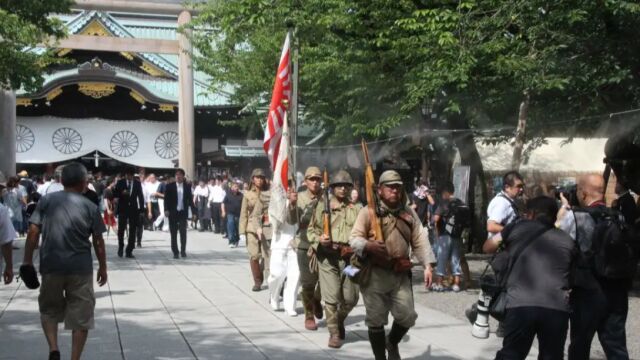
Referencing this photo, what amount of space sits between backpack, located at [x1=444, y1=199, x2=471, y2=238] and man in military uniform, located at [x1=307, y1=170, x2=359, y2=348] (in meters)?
4.23

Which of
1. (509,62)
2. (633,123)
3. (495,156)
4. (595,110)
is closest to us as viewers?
(633,123)

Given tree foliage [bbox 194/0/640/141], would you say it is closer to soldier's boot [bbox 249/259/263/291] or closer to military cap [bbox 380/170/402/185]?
soldier's boot [bbox 249/259/263/291]

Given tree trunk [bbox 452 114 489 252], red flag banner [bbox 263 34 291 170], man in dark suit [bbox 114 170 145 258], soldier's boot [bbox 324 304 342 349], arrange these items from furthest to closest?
man in dark suit [bbox 114 170 145 258]
tree trunk [bbox 452 114 489 252]
red flag banner [bbox 263 34 291 170]
soldier's boot [bbox 324 304 342 349]

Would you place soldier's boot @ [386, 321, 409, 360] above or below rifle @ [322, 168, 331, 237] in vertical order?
below

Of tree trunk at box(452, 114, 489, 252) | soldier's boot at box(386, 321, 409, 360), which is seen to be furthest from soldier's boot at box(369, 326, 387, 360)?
tree trunk at box(452, 114, 489, 252)

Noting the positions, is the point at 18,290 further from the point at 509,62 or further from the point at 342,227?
the point at 509,62

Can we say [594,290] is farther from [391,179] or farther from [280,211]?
[280,211]

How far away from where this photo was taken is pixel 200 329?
8.56 metres

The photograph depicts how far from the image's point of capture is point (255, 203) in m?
11.7

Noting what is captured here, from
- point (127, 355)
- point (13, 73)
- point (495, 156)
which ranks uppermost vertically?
point (13, 73)

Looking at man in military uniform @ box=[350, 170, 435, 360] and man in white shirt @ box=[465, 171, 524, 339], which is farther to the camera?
man in white shirt @ box=[465, 171, 524, 339]

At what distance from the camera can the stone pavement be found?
24.4 ft

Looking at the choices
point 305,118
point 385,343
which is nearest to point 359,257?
point 385,343

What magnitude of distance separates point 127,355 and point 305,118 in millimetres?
14665
